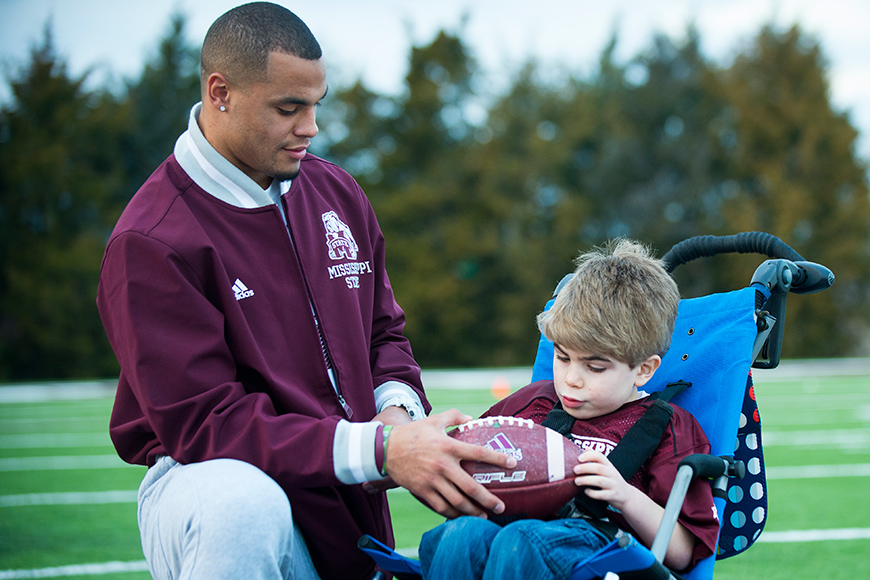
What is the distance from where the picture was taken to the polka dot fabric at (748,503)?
2621 millimetres

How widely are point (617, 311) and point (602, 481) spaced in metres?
0.53

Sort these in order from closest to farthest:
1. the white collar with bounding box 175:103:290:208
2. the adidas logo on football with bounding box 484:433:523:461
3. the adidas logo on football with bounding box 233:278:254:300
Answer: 1. the adidas logo on football with bounding box 484:433:523:461
2. the adidas logo on football with bounding box 233:278:254:300
3. the white collar with bounding box 175:103:290:208

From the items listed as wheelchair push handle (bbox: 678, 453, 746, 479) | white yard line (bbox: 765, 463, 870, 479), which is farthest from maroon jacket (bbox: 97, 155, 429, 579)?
→ white yard line (bbox: 765, 463, 870, 479)

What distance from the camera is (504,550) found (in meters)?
1.92

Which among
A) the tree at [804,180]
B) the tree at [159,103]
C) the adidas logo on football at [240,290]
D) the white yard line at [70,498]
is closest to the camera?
the adidas logo on football at [240,290]

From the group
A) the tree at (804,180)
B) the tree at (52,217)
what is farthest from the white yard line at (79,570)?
the tree at (804,180)

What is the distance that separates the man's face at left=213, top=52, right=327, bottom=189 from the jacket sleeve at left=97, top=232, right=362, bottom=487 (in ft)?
1.55

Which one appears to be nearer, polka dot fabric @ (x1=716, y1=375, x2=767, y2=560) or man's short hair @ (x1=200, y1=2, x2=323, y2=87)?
man's short hair @ (x1=200, y1=2, x2=323, y2=87)

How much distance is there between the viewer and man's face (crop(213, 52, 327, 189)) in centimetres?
247

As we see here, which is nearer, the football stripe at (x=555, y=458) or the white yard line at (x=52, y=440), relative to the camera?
the football stripe at (x=555, y=458)

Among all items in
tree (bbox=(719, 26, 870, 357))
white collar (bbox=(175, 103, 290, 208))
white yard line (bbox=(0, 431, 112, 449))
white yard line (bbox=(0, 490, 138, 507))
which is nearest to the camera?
white collar (bbox=(175, 103, 290, 208))

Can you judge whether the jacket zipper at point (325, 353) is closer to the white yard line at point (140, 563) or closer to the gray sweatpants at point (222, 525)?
the gray sweatpants at point (222, 525)

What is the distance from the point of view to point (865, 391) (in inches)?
557

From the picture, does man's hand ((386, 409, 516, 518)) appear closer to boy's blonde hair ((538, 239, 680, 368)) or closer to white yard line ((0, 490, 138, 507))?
boy's blonde hair ((538, 239, 680, 368))
